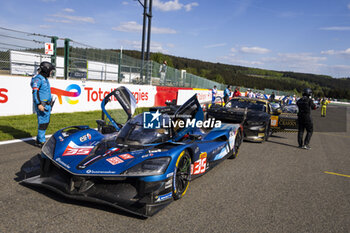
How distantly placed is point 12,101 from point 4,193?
652 cm

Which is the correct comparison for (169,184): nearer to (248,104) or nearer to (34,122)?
(34,122)

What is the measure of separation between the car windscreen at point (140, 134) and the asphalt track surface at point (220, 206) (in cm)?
89

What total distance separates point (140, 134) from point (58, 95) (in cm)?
714

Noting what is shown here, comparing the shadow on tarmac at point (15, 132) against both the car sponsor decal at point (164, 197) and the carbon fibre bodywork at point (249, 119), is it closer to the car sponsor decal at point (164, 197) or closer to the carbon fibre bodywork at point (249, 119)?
the car sponsor decal at point (164, 197)

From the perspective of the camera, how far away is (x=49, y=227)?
279 cm

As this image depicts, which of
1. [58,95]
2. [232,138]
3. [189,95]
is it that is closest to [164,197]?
[232,138]

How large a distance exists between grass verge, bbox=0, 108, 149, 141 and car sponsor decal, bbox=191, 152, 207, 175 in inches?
64.4

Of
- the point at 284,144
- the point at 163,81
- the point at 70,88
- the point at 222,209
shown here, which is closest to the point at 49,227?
the point at 222,209

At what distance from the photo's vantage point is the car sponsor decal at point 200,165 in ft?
13.7

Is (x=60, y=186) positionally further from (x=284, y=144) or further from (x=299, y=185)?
(x=284, y=144)

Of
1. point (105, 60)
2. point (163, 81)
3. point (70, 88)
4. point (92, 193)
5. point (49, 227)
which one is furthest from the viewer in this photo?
point (163, 81)

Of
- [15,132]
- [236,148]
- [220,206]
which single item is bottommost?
[220,206]

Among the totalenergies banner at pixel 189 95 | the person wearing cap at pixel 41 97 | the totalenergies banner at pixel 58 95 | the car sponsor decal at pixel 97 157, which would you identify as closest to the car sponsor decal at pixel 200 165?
→ the car sponsor decal at pixel 97 157

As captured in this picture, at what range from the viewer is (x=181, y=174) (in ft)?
12.4
